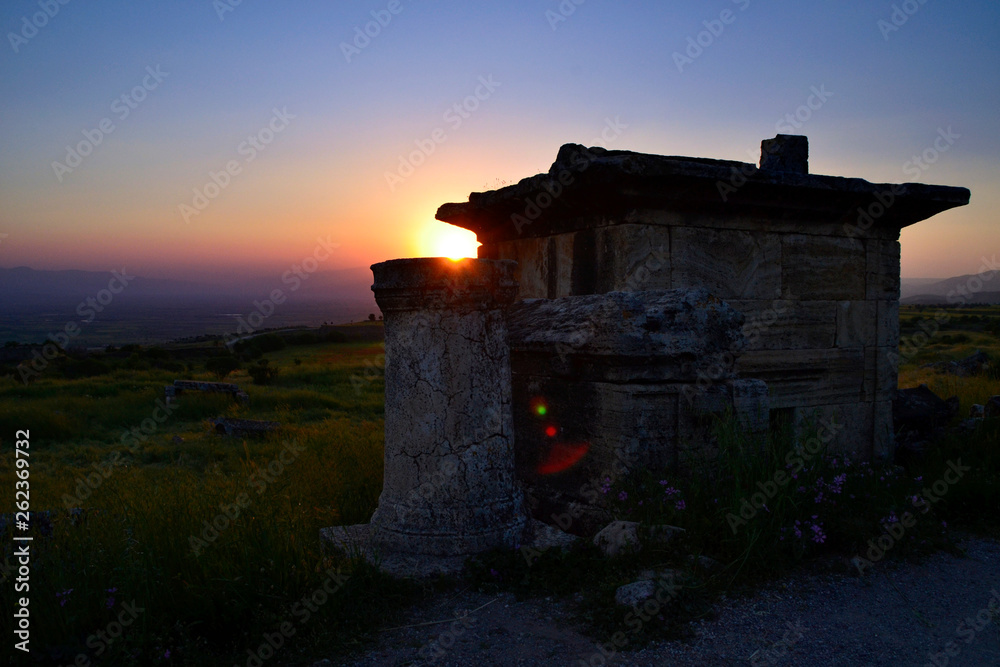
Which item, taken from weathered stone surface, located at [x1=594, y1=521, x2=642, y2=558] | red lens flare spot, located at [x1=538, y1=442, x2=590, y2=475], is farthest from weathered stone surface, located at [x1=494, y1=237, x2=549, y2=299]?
weathered stone surface, located at [x1=594, y1=521, x2=642, y2=558]

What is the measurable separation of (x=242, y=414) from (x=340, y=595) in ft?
31.6

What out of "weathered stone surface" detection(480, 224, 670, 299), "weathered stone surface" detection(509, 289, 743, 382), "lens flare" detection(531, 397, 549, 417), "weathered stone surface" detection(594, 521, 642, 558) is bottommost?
"weathered stone surface" detection(594, 521, 642, 558)

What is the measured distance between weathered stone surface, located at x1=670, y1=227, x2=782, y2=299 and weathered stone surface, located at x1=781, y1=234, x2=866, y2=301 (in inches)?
5.5

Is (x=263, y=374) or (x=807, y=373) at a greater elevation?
(x=807, y=373)

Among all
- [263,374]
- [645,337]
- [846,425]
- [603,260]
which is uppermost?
[603,260]

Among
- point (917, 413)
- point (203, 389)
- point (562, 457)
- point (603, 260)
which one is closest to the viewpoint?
point (562, 457)

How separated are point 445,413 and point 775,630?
1.98 metres

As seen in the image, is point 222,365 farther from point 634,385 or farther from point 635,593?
point 635,593

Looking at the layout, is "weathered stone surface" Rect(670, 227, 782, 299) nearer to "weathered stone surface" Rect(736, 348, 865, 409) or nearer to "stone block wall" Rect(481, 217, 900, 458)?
"stone block wall" Rect(481, 217, 900, 458)

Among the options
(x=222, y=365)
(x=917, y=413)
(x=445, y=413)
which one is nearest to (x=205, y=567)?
(x=445, y=413)

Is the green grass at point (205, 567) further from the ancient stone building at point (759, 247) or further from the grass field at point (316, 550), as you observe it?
the ancient stone building at point (759, 247)

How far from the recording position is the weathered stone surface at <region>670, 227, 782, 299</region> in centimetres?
546

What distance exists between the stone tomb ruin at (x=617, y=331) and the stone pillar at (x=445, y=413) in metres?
0.01

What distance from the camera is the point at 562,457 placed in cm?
451
